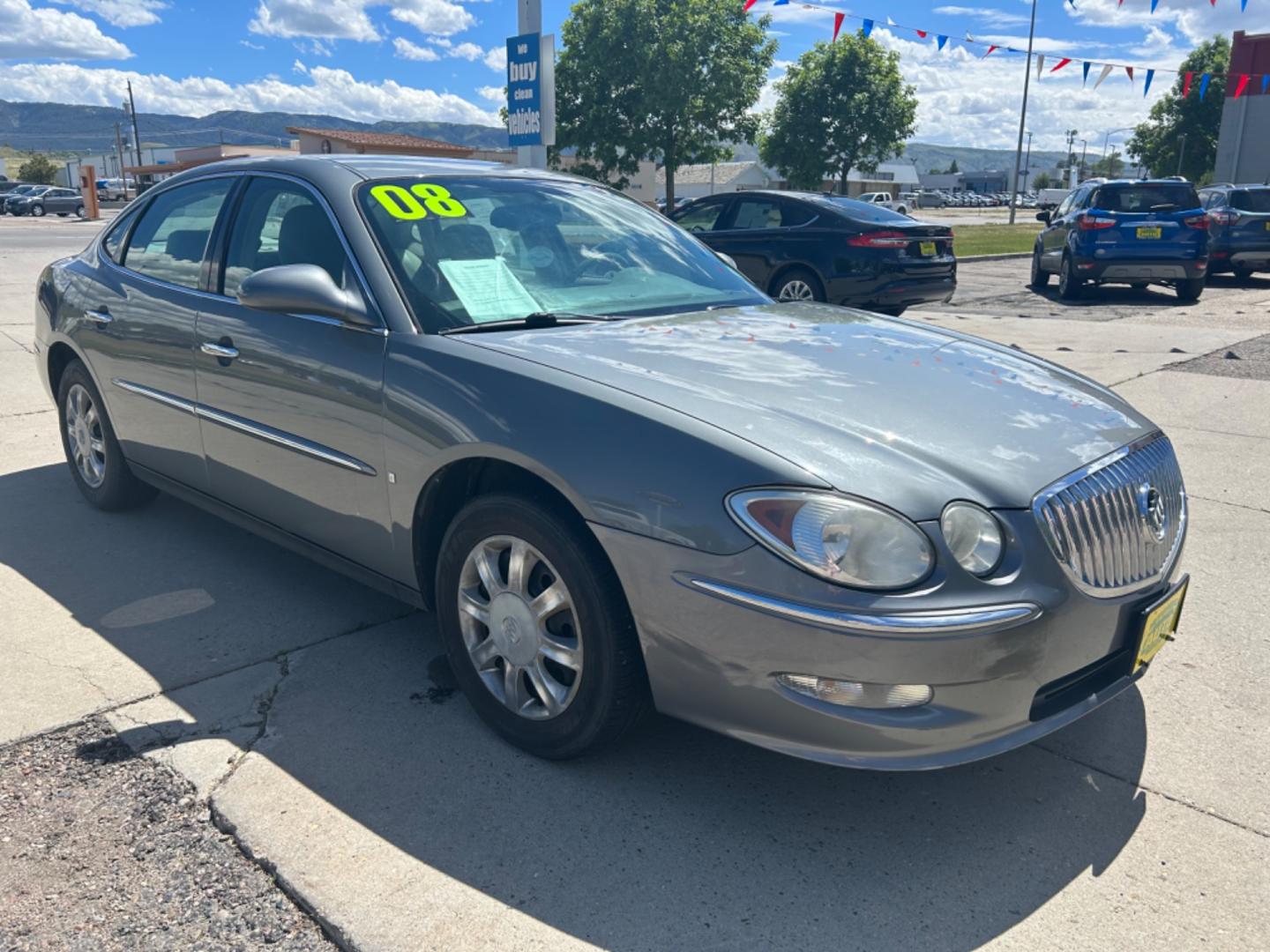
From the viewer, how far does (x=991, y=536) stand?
228 cm

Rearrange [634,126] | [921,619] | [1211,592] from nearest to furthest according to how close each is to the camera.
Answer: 1. [921,619]
2. [1211,592]
3. [634,126]

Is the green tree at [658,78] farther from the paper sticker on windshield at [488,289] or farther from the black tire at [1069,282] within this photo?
the paper sticker on windshield at [488,289]

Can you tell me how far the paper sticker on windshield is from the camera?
126 inches

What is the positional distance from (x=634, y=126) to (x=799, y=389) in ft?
105

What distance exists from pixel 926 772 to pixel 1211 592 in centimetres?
193

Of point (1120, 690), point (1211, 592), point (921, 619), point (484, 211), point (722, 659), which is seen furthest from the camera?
point (1211, 592)

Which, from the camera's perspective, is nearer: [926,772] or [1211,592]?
[926,772]

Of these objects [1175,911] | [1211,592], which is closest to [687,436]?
[1175,911]

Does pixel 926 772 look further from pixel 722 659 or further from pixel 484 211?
pixel 484 211

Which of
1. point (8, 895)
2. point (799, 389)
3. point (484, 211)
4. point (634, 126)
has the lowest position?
point (8, 895)

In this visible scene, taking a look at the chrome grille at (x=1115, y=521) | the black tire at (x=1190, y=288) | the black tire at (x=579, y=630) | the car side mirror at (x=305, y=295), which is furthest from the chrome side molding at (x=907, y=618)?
the black tire at (x=1190, y=288)

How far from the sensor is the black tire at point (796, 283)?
34.9 ft

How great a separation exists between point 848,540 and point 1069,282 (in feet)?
45.8

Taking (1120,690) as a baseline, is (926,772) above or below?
below
